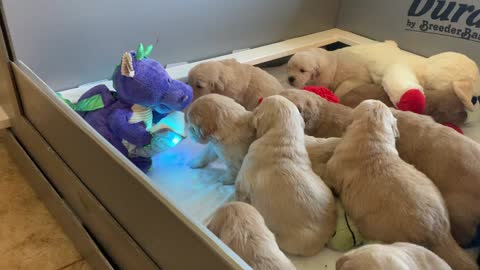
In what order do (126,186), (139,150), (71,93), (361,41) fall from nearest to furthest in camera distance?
1. (126,186)
2. (139,150)
3. (71,93)
4. (361,41)

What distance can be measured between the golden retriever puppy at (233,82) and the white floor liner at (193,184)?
0.65 feet

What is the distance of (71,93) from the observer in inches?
58.8

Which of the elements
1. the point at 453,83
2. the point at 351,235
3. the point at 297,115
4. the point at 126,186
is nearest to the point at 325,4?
the point at 453,83

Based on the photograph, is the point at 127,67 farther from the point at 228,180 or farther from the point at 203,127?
the point at 228,180

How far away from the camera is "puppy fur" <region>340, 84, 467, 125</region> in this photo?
1538mm

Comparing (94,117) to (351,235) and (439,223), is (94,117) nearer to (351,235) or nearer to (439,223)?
(351,235)

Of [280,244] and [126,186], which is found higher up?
[126,186]

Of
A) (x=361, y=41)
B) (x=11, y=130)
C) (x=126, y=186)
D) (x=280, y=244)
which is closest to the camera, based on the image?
(x=126, y=186)

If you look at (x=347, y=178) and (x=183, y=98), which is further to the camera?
(x=183, y=98)

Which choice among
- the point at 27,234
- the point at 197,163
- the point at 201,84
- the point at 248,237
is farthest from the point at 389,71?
the point at 27,234

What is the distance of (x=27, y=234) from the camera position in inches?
53.2

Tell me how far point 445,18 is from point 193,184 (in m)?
1.30

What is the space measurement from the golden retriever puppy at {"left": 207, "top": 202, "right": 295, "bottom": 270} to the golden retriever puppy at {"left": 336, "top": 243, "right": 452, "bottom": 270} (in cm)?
12

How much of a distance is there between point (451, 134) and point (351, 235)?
367mm
